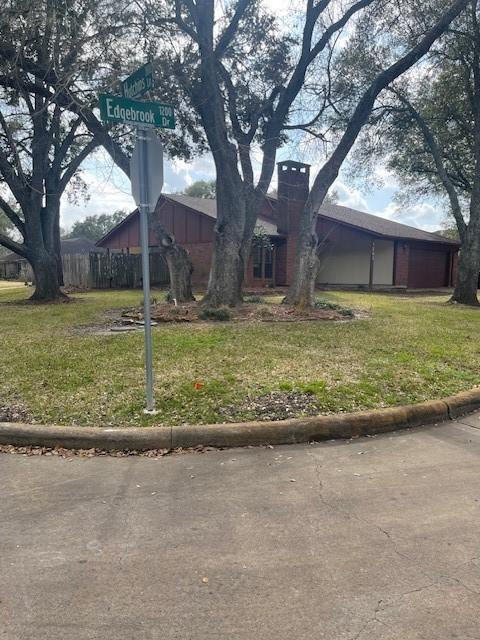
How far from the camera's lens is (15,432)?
14.4ft

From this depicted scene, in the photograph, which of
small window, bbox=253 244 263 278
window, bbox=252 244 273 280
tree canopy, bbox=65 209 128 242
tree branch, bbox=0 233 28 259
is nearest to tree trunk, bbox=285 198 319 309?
tree branch, bbox=0 233 28 259

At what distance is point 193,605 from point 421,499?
70.3 inches

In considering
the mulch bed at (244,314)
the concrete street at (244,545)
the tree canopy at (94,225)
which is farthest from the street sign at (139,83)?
the tree canopy at (94,225)

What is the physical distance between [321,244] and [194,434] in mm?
23655

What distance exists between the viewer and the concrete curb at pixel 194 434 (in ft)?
14.0

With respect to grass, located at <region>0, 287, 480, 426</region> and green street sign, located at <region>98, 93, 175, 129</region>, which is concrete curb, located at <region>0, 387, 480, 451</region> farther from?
green street sign, located at <region>98, 93, 175, 129</region>

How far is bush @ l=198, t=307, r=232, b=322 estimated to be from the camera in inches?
434

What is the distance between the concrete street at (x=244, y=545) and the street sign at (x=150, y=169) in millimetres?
2325

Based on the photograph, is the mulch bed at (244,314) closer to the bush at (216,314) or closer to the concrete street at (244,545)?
the bush at (216,314)

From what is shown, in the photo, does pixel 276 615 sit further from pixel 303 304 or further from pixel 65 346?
pixel 303 304

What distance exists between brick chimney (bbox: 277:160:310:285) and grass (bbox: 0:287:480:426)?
16.0 meters

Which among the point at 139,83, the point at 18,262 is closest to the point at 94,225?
the point at 18,262

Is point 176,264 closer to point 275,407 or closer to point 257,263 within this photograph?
point 275,407

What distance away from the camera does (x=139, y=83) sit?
4.60 m
